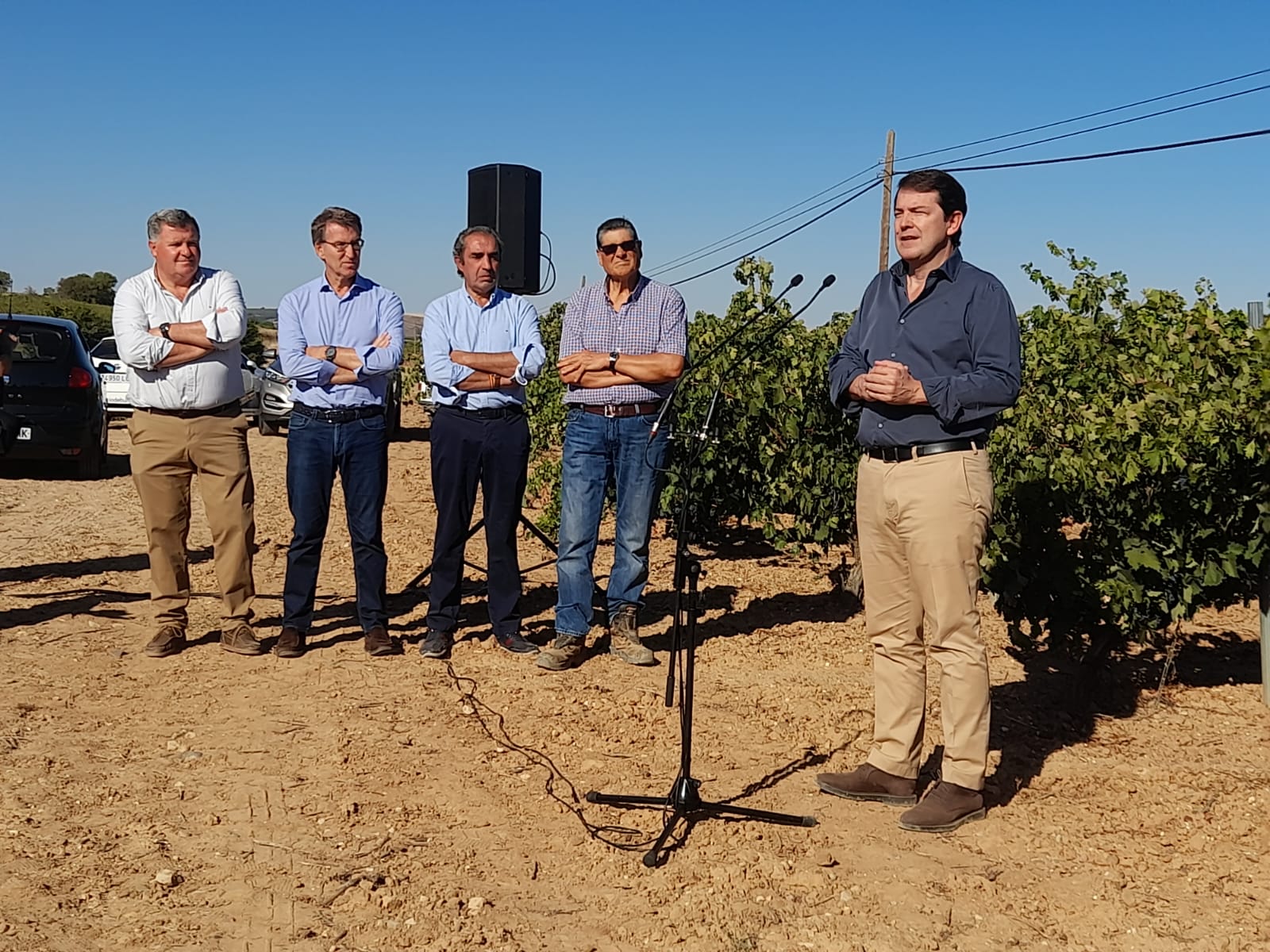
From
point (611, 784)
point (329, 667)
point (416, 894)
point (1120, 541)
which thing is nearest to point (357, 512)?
point (329, 667)

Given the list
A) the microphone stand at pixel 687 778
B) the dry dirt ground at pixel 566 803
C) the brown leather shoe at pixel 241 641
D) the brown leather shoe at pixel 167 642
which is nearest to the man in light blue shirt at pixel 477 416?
the dry dirt ground at pixel 566 803

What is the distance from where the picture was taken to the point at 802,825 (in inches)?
167

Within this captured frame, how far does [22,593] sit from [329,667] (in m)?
2.71

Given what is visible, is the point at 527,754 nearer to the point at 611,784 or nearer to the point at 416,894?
the point at 611,784

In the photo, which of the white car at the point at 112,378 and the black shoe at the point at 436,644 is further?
the white car at the point at 112,378

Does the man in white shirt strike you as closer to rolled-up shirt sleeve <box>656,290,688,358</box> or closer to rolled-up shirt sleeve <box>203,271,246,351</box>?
rolled-up shirt sleeve <box>203,271,246,351</box>

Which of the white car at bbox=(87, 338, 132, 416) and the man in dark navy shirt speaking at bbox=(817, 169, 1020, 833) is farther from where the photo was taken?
the white car at bbox=(87, 338, 132, 416)

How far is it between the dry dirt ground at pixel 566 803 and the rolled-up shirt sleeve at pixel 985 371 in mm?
1429

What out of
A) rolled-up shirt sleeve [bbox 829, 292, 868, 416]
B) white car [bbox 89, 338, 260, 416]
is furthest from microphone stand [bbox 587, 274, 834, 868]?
white car [bbox 89, 338, 260, 416]

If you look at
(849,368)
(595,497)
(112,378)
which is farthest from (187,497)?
(112,378)

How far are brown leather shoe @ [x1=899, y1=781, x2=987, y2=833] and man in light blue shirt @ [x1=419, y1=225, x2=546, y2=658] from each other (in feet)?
8.71

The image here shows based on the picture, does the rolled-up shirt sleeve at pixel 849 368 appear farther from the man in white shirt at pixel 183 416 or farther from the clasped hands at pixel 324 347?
the man in white shirt at pixel 183 416

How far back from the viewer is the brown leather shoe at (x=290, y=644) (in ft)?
20.8

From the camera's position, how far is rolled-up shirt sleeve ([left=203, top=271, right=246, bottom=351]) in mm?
6055
